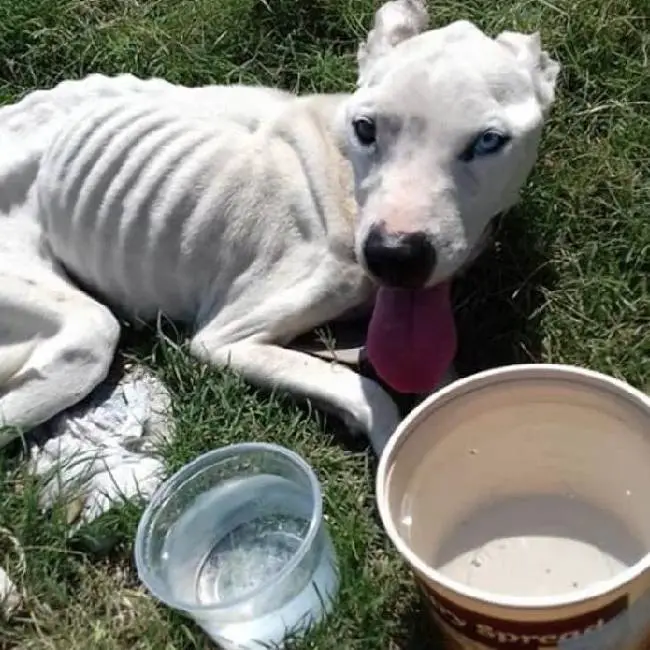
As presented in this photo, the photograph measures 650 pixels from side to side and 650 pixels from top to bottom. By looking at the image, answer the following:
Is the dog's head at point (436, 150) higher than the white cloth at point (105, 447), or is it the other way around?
the dog's head at point (436, 150)

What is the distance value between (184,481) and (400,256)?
2.32 ft

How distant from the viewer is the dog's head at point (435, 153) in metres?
3.29

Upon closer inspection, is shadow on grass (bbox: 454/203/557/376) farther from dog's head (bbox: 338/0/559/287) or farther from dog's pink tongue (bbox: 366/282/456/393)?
dog's head (bbox: 338/0/559/287)

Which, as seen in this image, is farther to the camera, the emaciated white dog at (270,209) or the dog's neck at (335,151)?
the dog's neck at (335,151)

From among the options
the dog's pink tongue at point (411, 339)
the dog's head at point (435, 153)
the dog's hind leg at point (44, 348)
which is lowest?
the dog's hind leg at point (44, 348)

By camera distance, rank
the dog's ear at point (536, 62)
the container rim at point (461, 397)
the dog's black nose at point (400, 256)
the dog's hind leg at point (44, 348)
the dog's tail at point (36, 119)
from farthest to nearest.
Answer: the dog's tail at point (36, 119) < the dog's hind leg at point (44, 348) < the dog's ear at point (536, 62) < the dog's black nose at point (400, 256) < the container rim at point (461, 397)

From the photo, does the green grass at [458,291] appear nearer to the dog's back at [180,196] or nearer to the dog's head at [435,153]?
the dog's back at [180,196]

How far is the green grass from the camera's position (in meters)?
3.34

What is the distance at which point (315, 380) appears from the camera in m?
3.69

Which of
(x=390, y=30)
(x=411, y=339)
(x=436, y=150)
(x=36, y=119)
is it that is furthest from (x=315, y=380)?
(x=36, y=119)

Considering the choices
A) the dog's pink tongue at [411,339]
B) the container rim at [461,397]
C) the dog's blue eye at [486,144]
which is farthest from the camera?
the dog's pink tongue at [411,339]

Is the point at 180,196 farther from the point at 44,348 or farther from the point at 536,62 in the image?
the point at 536,62

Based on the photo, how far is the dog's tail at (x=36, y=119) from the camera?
13.4 ft

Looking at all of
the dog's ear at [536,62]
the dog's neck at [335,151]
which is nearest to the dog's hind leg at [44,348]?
the dog's neck at [335,151]
